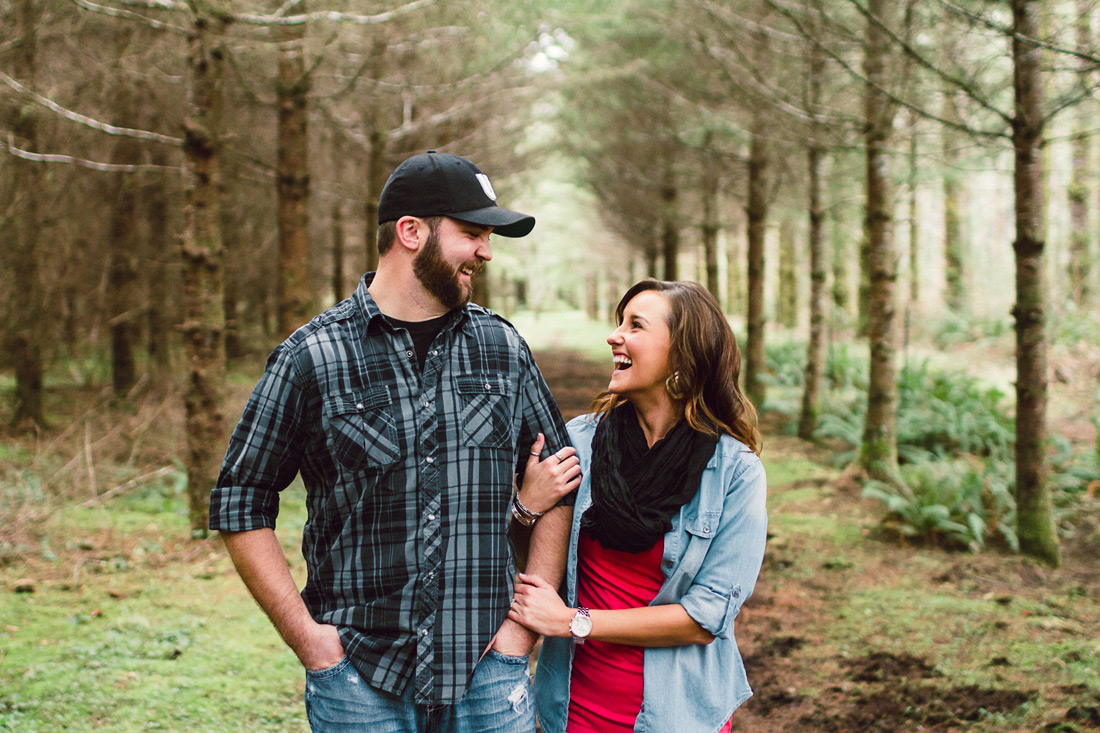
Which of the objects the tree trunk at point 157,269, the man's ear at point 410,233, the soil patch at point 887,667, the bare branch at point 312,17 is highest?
the bare branch at point 312,17

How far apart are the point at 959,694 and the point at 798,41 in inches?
303

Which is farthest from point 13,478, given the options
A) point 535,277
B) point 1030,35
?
point 535,277

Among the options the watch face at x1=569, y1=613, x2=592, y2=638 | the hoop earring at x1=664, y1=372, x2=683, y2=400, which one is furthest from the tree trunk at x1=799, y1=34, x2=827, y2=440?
the watch face at x1=569, y1=613, x2=592, y2=638

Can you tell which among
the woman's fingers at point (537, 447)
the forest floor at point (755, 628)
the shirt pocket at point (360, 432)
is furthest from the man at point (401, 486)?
the forest floor at point (755, 628)

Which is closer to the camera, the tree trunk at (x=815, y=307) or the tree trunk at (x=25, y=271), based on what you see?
the tree trunk at (x=25, y=271)

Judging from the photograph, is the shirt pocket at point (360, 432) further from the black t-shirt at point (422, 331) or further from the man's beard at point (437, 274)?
the man's beard at point (437, 274)

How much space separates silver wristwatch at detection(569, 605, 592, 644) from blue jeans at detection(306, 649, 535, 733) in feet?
0.62

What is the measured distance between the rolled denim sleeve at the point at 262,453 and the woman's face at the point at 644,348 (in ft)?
3.01

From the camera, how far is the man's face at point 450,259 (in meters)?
2.23

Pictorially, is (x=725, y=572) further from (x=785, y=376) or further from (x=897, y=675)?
(x=785, y=376)

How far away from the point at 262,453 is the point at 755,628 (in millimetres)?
4173

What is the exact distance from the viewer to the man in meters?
2.06

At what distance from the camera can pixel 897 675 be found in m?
4.51

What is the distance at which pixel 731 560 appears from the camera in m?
2.16
